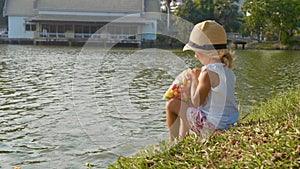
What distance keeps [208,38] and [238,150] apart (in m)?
1.29

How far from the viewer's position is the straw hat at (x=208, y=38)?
4234 millimetres

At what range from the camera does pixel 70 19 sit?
4681 centimetres

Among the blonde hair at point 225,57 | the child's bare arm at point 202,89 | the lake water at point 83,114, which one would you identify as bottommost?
the lake water at point 83,114

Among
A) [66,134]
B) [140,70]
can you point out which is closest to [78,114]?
[66,134]

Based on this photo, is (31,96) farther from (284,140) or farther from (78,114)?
(284,140)

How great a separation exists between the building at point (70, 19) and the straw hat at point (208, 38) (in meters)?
40.2

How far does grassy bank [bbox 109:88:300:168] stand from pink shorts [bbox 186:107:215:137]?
0.14m

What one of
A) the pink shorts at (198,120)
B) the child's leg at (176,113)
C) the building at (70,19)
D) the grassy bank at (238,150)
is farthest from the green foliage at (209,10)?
the grassy bank at (238,150)

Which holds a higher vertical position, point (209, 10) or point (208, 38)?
point (209, 10)

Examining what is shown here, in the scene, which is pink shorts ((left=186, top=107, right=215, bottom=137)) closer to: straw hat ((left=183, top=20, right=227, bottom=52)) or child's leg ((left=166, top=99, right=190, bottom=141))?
child's leg ((left=166, top=99, right=190, bottom=141))

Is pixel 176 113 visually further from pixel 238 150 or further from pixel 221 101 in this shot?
pixel 238 150

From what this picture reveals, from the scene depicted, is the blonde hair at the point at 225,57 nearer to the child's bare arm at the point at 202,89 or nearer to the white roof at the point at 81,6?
the child's bare arm at the point at 202,89

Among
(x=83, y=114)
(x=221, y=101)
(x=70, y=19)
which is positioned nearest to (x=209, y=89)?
(x=221, y=101)

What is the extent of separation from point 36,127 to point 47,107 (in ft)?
6.52
